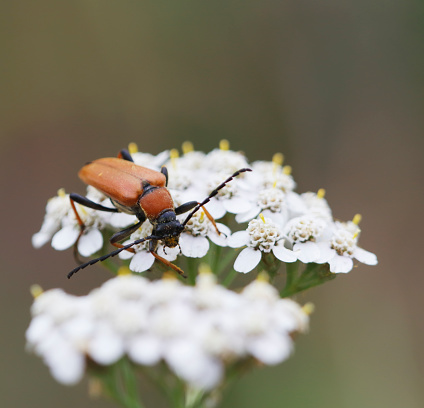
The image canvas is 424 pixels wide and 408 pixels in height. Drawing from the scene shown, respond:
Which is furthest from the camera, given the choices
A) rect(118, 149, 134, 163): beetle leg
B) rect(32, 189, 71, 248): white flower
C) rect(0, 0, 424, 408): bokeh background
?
rect(0, 0, 424, 408): bokeh background

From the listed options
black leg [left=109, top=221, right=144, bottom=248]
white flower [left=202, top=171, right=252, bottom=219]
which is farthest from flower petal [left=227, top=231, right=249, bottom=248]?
black leg [left=109, top=221, right=144, bottom=248]

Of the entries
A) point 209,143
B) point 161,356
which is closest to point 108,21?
point 209,143

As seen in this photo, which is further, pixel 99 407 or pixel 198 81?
pixel 198 81

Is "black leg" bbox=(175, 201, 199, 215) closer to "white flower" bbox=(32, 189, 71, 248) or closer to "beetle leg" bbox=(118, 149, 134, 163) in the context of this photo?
"white flower" bbox=(32, 189, 71, 248)

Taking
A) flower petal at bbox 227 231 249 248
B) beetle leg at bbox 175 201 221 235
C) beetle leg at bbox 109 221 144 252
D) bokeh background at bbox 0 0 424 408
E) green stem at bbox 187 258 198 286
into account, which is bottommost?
green stem at bbox 187 258 198 286

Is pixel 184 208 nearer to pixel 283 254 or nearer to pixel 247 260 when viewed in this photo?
pixel 247 260

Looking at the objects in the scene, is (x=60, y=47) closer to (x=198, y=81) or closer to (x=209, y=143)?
(x=198, y=81)
